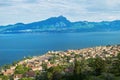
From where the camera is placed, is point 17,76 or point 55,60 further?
point 55,60

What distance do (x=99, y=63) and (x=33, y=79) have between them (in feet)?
30.0

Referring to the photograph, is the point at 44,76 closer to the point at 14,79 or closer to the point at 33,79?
the point at 33,79

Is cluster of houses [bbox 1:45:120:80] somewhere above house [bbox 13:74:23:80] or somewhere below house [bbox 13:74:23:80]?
below

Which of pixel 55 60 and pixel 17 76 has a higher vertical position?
pixel 17 76

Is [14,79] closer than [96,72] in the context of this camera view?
No

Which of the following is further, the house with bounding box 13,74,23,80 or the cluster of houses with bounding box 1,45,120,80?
the cluster of houses with bounding box 1,45,120,80

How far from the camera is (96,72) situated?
4297 centimetres

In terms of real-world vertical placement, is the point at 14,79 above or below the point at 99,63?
below

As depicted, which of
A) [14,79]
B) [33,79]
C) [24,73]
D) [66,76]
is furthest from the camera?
[24,73]

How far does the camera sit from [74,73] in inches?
1666

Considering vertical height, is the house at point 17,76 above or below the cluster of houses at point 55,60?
above

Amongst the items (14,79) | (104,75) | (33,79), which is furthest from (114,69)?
(14,79)

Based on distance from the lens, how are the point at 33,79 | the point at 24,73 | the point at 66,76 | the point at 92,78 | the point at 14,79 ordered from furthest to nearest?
the point at 24,73 < the point at 14,79 < the point at 33,79 < the point at 66,76 < the point at 92,78

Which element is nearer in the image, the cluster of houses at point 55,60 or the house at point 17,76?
the house at point 17,76
